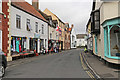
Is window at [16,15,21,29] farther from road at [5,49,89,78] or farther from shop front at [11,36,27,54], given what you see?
road at [5,49,89,78]

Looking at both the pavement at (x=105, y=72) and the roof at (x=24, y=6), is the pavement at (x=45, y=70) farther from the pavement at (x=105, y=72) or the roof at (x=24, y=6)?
the roof at (x=24, y=6)

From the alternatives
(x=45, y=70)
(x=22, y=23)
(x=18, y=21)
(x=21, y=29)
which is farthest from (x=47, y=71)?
(x=22, y=23)

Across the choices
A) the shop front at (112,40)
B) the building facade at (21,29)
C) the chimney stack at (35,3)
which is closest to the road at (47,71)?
the shop front at (112,40)

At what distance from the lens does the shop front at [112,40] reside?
10.5 m

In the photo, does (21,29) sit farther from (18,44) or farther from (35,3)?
(35,3)

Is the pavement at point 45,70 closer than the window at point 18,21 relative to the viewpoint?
Yes

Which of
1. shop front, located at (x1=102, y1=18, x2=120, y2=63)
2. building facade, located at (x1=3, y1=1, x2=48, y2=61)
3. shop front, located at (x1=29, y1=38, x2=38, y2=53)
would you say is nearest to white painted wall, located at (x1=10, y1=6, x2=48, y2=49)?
building facade, located at (x1=3, y1=1, x2=48, y2=61)

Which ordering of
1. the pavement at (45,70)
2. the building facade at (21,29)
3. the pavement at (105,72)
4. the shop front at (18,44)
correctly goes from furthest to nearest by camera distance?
1. the shop front at (18,44)
2. the building facade at (21,29)
3. the pavement at (45,70)
4. the pavement at (105,72)

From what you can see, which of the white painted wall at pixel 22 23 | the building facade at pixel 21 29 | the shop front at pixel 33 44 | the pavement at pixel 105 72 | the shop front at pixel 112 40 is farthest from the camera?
the shop front at pixel 33 44

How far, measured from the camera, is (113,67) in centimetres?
1028

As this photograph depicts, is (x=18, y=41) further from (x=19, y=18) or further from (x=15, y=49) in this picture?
(x=19, y=18)

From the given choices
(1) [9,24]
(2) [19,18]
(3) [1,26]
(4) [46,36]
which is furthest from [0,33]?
(4) [46,36]

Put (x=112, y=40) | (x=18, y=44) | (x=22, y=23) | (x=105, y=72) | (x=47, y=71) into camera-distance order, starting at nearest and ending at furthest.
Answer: (x=105, y=72) < (x=47, y=71) < (x=112, y=40) < (x=18, y=44) < (x=22, y=23)

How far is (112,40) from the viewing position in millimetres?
12312
